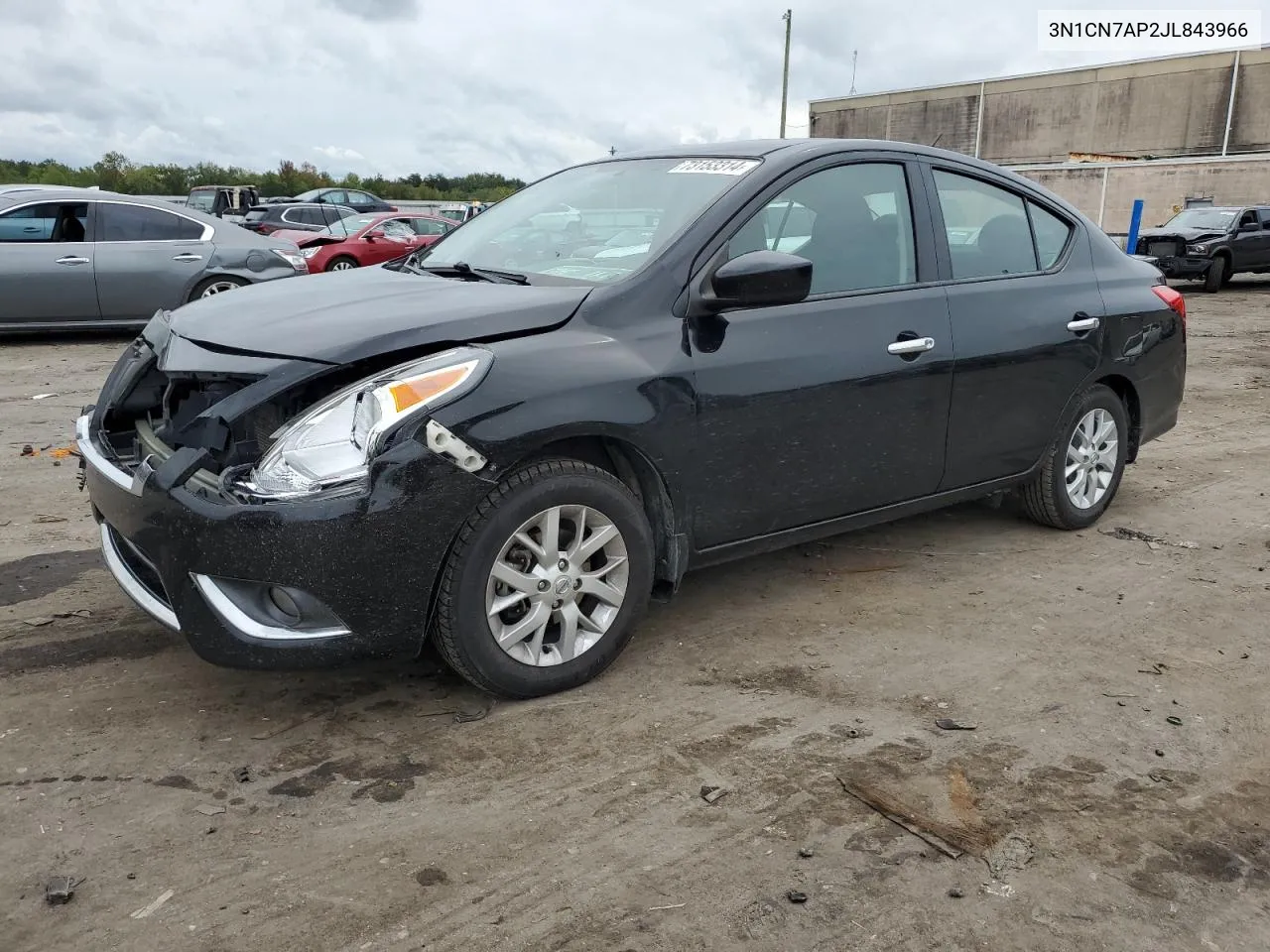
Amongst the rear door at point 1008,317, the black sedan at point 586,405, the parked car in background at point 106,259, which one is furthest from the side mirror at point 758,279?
the parked car in background at point 106,259

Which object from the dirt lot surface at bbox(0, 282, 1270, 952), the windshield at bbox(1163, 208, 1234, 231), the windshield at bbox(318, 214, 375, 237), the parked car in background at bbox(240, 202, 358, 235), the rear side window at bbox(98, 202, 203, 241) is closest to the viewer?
the dirt lot surface at bbox(0, 282, 1270, 952)

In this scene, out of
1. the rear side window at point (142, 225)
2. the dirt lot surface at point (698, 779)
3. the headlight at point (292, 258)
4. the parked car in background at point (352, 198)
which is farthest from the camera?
the parked car in background at point (352, 198)

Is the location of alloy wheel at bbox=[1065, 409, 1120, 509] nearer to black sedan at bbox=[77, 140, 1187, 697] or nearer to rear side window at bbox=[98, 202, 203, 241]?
black sedan at bbox=[77, 140, 1187, 697]

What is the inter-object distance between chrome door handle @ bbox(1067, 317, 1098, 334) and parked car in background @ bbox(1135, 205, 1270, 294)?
16.7 meters

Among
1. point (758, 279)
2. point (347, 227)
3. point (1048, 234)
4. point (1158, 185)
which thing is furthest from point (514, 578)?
point (1158, 185)

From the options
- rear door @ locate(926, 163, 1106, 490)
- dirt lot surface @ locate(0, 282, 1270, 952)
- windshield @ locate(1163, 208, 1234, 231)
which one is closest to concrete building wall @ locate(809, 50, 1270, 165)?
windshield @ locate(1163, 208, 1234, 231)

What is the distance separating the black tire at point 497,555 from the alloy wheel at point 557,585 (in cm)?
3

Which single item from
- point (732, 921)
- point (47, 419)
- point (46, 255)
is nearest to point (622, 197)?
point (732, 921)

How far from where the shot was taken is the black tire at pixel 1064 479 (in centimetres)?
495

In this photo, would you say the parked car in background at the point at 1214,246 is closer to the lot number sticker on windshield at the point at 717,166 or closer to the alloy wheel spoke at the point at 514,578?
the lot number sticker on windshield at the point at 717,166

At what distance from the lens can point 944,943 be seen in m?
2.33

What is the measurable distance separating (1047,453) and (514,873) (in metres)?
3.30

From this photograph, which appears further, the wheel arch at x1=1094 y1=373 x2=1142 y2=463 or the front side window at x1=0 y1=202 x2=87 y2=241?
the front side window at x1=0 y1=202 x2=87 y2=241

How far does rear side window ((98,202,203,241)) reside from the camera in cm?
1095
